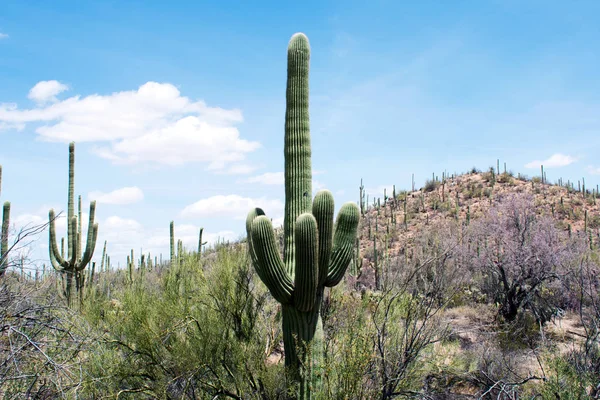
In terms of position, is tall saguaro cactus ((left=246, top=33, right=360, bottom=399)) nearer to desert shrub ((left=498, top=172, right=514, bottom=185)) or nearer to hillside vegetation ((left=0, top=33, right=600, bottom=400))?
hillside vegetation ((left=0, top=33, right=600, bottom=400))

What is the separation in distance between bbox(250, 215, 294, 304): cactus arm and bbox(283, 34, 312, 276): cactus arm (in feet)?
1.23

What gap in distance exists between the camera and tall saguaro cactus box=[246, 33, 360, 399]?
759 cm

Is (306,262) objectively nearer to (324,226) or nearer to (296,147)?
(324,226)

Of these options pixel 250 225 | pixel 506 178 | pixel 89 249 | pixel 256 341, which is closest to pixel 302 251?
pixel 250 225

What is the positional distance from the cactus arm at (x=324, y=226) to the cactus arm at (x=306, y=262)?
0.19m

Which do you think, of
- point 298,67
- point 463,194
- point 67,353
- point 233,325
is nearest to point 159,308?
point 233,325

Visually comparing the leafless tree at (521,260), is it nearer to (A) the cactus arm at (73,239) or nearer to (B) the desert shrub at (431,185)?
(A) the cactus arm at (73,239)

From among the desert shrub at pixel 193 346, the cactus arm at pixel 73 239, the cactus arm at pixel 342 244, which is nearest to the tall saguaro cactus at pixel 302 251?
the cactus arm at pixel 342 244

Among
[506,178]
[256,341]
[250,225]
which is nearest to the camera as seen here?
[250,225]

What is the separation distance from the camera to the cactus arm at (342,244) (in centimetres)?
811

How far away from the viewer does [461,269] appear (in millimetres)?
20391

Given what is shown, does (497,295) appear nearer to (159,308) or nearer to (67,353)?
(159,308)

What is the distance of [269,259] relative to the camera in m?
7.71

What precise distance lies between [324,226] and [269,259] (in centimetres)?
95
